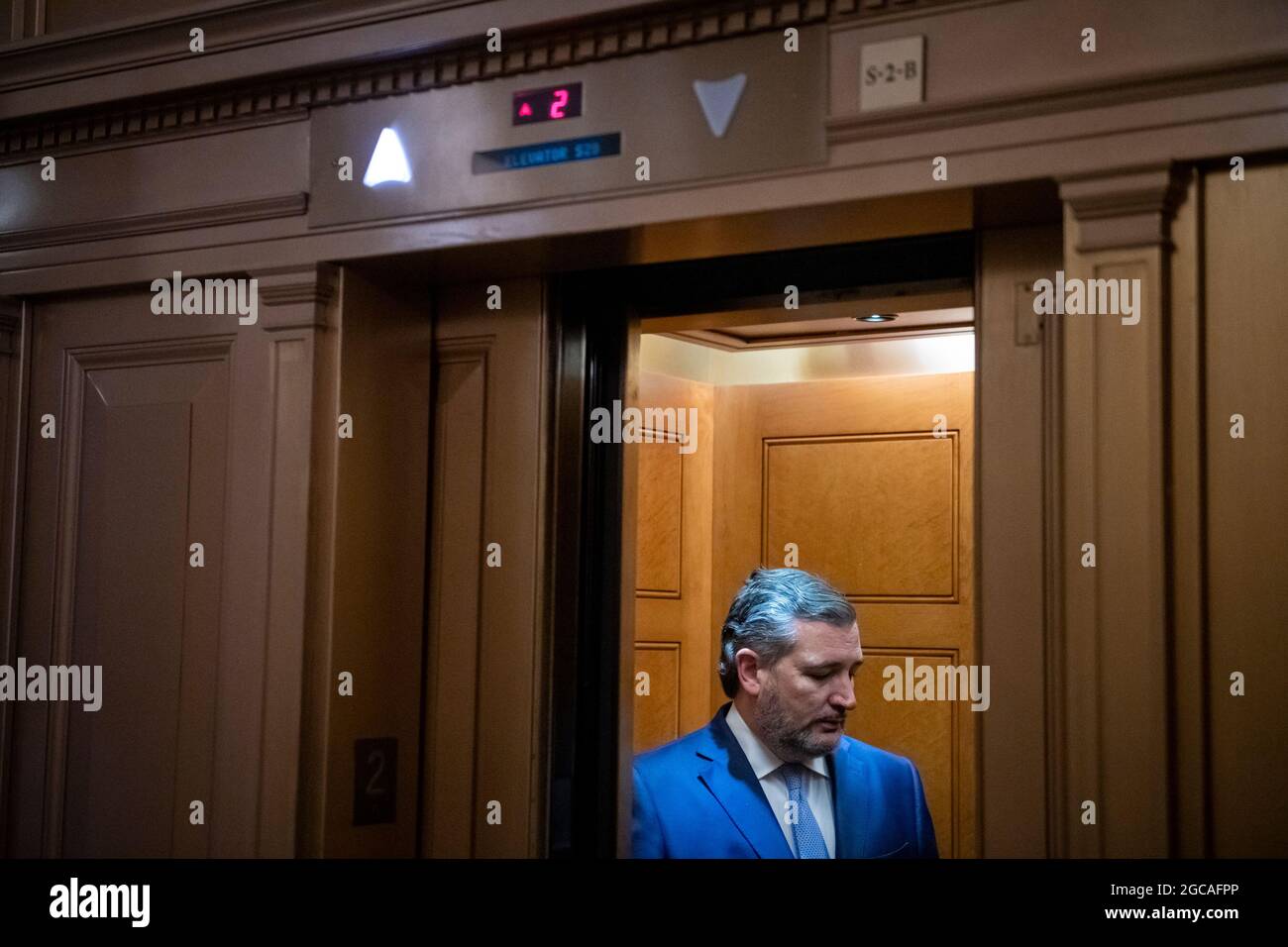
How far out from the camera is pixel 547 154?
109 inches

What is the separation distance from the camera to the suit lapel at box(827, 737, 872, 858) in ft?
9.03

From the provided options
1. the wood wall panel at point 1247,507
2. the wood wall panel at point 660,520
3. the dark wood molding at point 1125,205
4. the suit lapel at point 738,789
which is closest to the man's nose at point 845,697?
the suit lapel at point 738,789

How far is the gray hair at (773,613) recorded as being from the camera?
9.60ft

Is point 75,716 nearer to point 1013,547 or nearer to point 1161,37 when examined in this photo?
point 1013,547

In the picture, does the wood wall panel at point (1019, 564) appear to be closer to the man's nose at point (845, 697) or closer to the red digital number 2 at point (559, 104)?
the man's nose at point (845, 697)

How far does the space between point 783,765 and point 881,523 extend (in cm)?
53

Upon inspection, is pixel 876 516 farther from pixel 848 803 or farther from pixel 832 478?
pixel 848 803

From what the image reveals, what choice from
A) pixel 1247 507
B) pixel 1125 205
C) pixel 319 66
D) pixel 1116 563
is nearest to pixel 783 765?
pixel 1116 563

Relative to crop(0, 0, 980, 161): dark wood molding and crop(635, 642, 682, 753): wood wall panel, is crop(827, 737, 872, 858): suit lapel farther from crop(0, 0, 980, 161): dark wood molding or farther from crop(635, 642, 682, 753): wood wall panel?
crop(0, 0, 980, 161): dark wood molding

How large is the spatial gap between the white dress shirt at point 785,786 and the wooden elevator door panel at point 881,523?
121 mm

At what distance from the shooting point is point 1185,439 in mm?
2250

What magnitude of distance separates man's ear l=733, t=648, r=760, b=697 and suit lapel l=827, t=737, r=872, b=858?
0.66 ft
